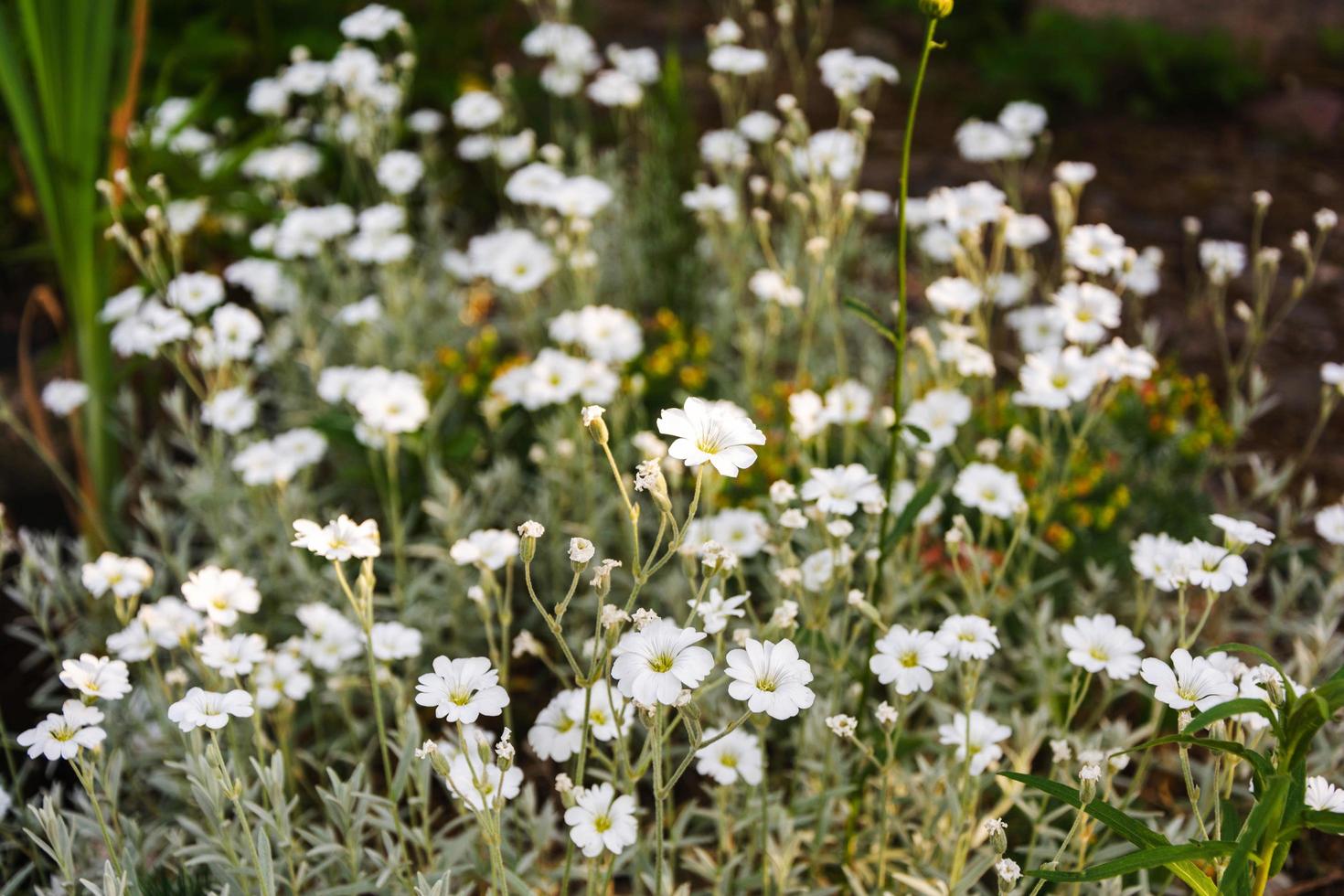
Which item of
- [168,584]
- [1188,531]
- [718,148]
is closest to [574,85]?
[718,148]

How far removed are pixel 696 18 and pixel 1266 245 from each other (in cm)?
302

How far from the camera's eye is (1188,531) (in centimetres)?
246

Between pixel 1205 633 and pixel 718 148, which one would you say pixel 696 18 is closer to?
pixel 718 148

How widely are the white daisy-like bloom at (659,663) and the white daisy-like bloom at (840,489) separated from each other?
1.45ft

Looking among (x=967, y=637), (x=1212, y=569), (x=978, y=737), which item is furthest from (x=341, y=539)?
(x=1212, y=569)

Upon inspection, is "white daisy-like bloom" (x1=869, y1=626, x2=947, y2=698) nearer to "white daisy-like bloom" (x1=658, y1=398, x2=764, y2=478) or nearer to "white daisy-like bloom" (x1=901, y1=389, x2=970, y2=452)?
"white daisy-like bloom" (x1=658, y1=398, x2=764, y2=478)

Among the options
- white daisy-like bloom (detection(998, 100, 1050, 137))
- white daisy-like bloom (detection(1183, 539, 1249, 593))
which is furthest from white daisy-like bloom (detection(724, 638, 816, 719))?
white daisy-like bloom (detection(998, 100, 1050, 137))

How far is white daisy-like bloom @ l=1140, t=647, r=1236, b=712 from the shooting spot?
52.9 inches

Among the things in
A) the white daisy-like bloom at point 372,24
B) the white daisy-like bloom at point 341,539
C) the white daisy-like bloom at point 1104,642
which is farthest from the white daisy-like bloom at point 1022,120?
the white daisy-like bloom at point 341,539

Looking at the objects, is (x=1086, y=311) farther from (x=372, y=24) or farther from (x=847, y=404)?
(x=372, y=24)

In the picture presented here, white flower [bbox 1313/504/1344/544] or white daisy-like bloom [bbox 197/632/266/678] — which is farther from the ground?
white daisy-like bloom [bbox 197/632/266/678]

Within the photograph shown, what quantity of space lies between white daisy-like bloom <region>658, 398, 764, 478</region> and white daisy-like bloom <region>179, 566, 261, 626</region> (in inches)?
32.8

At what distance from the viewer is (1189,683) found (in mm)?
1393

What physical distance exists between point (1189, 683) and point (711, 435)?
0.67 metres
